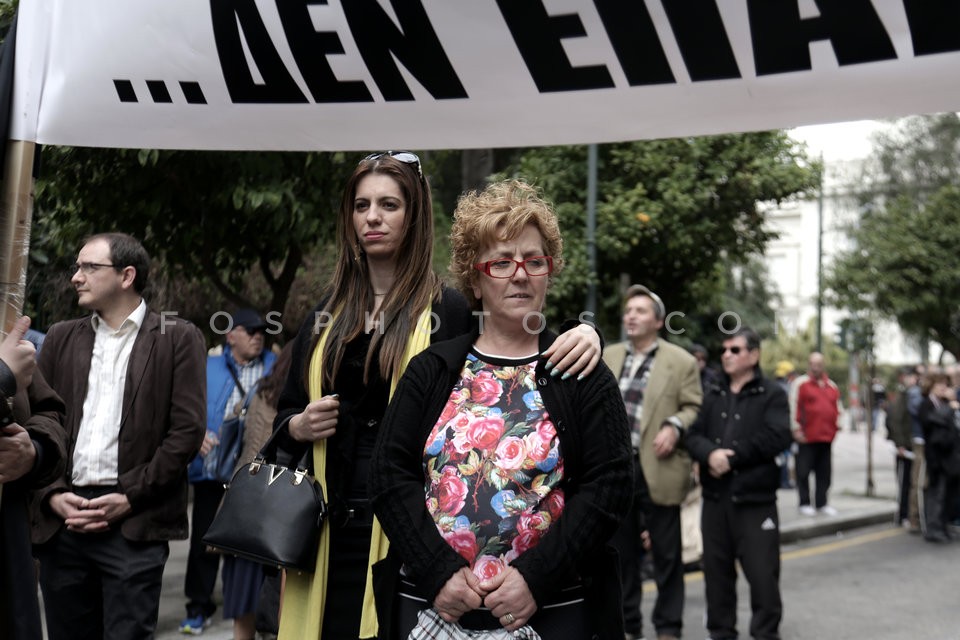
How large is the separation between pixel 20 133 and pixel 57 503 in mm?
1852

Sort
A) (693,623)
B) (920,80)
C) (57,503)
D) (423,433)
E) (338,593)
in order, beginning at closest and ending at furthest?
(920,80) < (423,433) < (338,593) < (57,503) < (693,623)

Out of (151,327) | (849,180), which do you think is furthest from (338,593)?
(849,180)

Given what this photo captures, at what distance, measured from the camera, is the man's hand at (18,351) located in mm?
2693

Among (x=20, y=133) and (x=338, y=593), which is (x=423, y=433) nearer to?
(x=338, y=593)

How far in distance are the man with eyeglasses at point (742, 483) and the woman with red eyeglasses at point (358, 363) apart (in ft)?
13.8

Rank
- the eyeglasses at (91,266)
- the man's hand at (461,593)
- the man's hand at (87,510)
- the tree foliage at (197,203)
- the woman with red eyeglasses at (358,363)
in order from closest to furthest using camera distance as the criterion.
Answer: the man's hand at (461,593) → the woman with red eyeglasses at (358,363) → the man's hand at (87,510) → the eyeglasses at (91,266) → the tree foliage at (197,203)

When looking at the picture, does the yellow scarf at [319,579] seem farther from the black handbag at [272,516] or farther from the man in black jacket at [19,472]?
the man in black jacket at [19,472]

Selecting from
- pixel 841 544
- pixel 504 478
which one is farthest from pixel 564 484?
pixel 841 544

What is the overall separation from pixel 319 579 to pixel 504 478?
746 millimetres

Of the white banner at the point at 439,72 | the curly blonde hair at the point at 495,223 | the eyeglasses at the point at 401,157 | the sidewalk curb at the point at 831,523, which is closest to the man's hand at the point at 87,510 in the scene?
the white banner at the point at 439,72

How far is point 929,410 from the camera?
1302 cm

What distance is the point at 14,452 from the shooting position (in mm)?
2947

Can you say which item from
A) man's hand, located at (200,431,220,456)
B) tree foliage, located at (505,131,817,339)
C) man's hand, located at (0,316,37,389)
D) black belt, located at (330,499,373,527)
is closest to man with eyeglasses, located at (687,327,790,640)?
man's hand, located at (200,431,220,456)

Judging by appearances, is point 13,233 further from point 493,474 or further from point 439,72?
point 493,474
